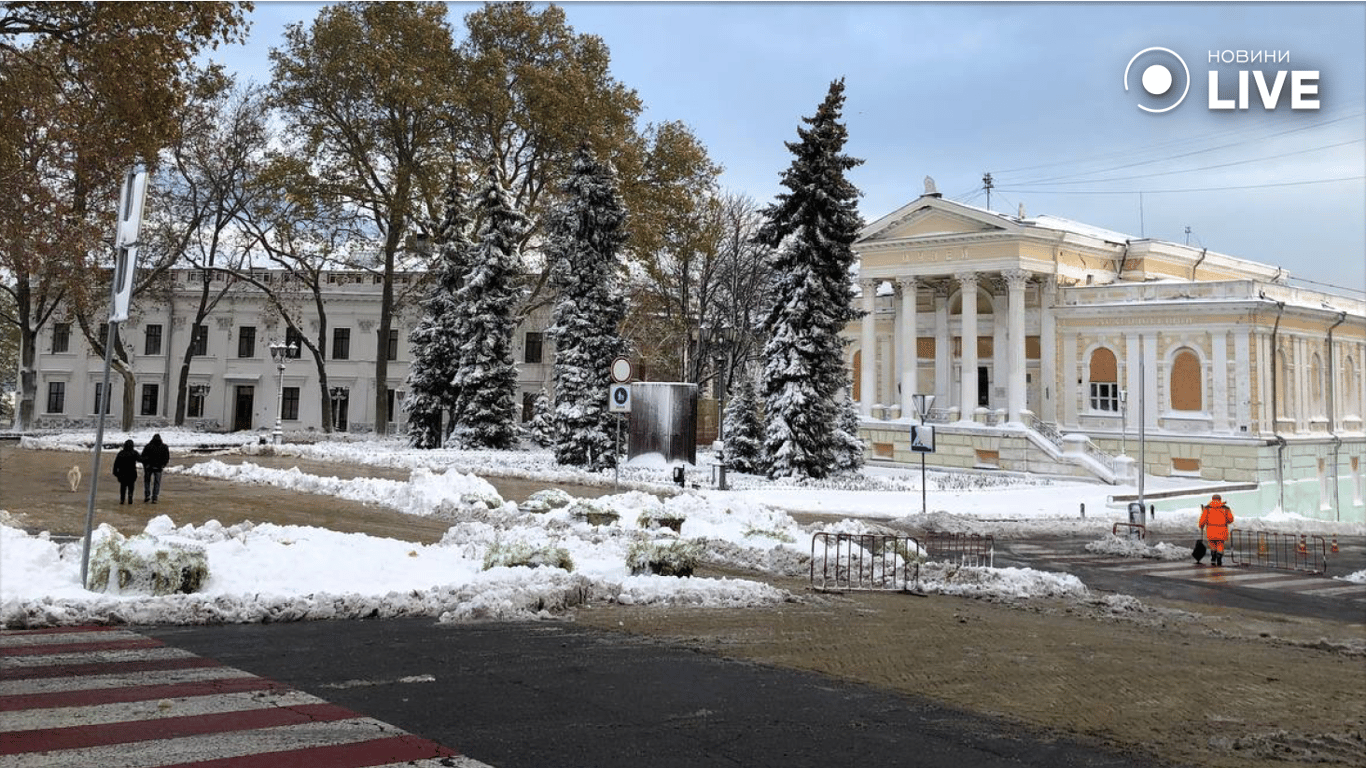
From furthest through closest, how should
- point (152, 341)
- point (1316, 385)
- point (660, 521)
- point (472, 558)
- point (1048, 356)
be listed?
point (152, 341), point (1048, 356), point (1316, 385), point (660, 521), point (472, 558)

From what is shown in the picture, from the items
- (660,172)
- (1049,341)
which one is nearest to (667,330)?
(660,172)

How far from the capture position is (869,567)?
44.5ft

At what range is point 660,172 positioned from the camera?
47.2 metres

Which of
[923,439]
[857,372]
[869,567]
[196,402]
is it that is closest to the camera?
[869,567]

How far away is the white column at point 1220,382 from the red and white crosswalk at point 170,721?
4477 centimetres

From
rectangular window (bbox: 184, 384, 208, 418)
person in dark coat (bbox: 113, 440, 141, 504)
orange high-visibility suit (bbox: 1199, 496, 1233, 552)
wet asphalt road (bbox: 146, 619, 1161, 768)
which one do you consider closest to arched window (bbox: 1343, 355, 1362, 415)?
orange high-visibility suit (bbox: 1199, 496, 1233, 552)

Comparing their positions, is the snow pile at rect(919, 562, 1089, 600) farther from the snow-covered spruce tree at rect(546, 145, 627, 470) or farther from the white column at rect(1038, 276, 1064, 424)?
the white column at rect(1038, 276, 1064, 424)

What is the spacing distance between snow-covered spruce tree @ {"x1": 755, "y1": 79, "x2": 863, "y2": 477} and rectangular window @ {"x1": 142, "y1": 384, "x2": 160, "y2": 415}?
161 feet

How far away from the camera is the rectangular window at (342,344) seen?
209 feet

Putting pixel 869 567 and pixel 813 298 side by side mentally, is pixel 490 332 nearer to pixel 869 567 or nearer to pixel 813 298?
pixel 813 298

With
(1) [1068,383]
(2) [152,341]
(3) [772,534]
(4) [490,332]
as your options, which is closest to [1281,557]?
(3) [772,534]

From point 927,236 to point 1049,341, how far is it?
8.20 meters

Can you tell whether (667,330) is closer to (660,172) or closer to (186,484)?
(660,172)

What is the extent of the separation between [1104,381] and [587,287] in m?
26.4
